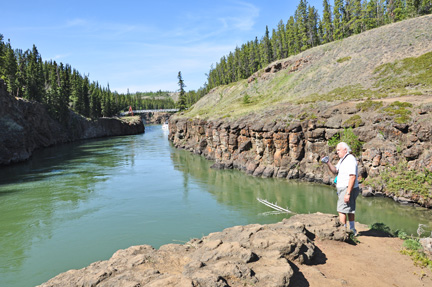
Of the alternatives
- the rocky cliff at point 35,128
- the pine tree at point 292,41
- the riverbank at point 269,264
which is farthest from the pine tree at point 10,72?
the riverbank at point 269,264

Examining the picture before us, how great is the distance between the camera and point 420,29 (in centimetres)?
5441

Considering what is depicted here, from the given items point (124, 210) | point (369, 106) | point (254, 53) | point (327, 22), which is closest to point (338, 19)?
point (327, 22)

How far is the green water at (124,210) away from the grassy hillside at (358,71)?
53.5 feet

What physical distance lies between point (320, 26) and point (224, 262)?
108 m

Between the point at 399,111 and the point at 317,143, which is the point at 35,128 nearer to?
the point at 317,143

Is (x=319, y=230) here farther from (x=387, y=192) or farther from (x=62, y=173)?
(x=62, y=173)

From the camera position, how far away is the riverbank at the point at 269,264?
21.8ft

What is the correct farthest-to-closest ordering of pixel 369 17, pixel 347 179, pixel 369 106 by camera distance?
1. pixel 369 17
2. pixel 369 106
3. pixel 347 179

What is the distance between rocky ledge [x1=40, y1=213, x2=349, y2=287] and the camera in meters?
6.50

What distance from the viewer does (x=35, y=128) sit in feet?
239

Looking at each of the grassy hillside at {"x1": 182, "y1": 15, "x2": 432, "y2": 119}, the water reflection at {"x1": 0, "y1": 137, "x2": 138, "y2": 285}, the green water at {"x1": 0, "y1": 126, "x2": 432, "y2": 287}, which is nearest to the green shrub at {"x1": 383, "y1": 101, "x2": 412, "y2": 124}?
the grassy hillside at {"x1": 182, "y1": 15, "x2": 432, "y2": 119}

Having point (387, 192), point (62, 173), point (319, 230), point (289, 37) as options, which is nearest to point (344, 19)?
point (289, 37)

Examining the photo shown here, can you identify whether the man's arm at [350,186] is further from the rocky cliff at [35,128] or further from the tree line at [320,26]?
the tree line at [320,26]

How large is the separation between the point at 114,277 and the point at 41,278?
29.8 feet
